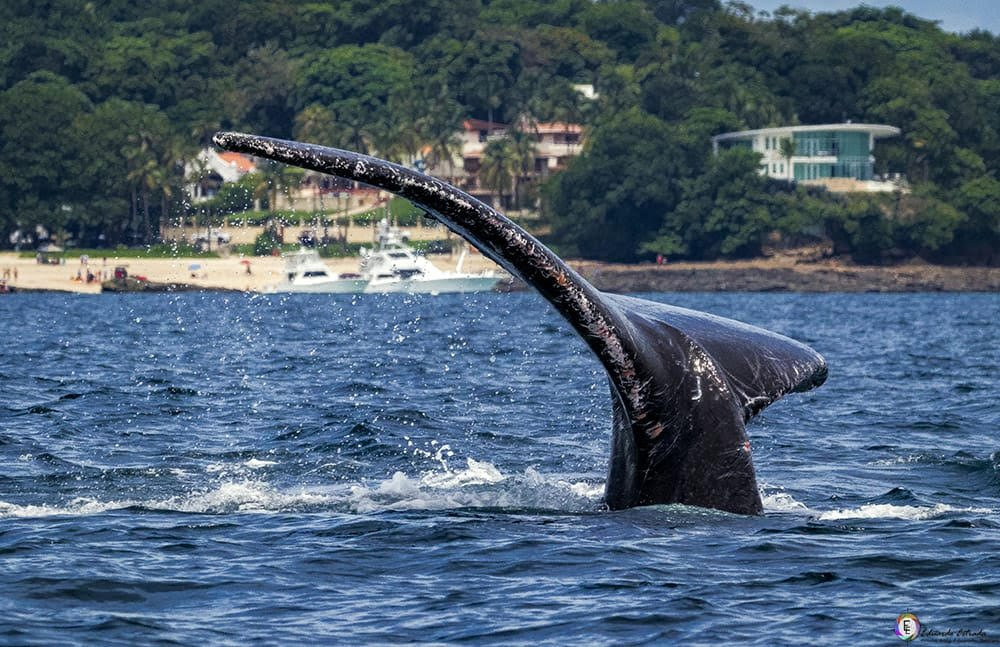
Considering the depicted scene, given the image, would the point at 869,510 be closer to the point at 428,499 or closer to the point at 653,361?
the point at 428,499

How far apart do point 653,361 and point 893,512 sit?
3839 mm

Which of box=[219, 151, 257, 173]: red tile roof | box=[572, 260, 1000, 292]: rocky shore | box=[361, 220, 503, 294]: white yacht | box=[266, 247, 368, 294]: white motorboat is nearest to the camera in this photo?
box=[361, 220, 503, 294]: white yacht

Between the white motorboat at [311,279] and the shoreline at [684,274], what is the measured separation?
1261mm

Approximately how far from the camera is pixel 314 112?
12625 cm

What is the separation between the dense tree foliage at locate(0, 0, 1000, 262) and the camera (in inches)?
4291

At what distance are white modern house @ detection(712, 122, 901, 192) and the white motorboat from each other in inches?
1376

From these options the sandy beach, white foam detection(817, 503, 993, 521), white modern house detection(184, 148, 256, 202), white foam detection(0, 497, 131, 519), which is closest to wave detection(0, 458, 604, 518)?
white foam detection(0, 497, 131, 519)

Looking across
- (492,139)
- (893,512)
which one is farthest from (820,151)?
(893,512)

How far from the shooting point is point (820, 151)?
117 m

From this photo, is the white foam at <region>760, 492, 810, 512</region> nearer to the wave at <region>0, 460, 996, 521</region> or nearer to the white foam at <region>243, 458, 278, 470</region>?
the wave at <region>0, 460, 996, 521</region>

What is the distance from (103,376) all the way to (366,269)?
66.2 meters

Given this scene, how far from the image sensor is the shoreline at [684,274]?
3716 inches

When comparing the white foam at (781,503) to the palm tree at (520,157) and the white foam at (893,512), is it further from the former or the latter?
the palm tree at (520,157)

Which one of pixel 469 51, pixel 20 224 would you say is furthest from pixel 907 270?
pixel 20 224
